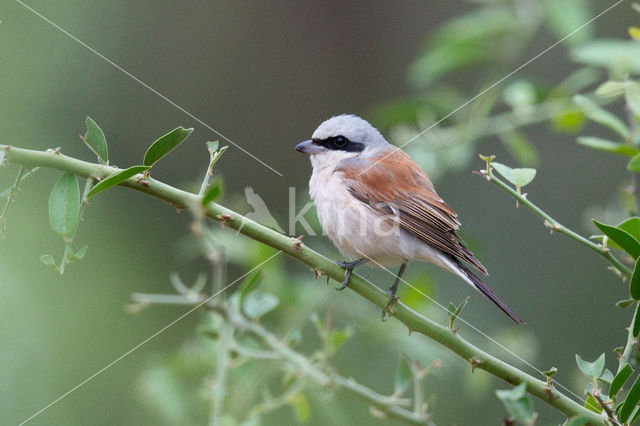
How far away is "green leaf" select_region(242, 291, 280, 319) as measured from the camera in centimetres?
191

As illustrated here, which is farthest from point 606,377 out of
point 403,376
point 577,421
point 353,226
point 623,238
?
point 353,226

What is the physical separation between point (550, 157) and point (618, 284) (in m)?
1.23

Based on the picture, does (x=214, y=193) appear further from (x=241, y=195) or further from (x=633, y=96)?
(x=241, y=195)

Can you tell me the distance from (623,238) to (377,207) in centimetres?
167

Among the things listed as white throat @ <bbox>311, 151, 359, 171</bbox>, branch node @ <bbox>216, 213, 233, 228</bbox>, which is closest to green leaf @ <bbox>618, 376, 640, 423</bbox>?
branch node @ <bbox>216, 213, 233, 228</bbox>

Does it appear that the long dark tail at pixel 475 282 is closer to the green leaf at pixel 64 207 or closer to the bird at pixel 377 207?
the bird at pixel 377 207

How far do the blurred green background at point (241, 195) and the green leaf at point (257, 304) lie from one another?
36 centimetres

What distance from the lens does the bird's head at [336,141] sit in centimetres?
343

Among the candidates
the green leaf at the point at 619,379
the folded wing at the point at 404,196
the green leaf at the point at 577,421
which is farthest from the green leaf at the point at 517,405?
the folded wing at the point at 404,196

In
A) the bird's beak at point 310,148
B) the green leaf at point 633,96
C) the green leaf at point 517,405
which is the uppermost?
the green leaf at point 633,96

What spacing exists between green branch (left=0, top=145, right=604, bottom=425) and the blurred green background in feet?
1.70

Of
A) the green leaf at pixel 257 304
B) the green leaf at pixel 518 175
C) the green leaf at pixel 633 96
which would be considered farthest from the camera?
the green leaf at pixel 633 96

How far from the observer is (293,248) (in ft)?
5.66

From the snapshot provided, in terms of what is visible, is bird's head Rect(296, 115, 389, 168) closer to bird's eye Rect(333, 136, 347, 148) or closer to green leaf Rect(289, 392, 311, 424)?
bird's eye Rect(333, 136, 347, 148)
